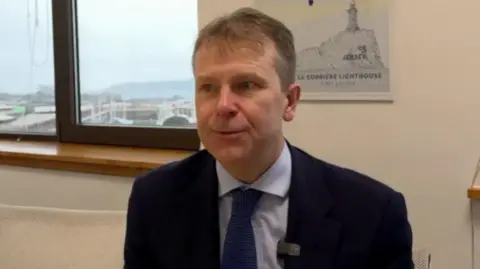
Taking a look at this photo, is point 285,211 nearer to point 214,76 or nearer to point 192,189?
point 192,189

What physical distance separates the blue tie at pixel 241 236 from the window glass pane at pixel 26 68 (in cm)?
215

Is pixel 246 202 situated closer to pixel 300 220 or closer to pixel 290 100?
pixel 300 220

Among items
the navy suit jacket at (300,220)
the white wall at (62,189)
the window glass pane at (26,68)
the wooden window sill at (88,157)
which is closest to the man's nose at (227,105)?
the navy suit jacket at (300,220)

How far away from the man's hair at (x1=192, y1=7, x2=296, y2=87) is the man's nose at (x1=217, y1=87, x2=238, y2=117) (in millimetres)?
92

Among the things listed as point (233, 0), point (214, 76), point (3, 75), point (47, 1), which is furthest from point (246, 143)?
point (3, 75)

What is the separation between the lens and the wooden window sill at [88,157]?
8.38 feet

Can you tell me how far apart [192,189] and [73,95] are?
1.87 m

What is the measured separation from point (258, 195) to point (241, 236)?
9 cm

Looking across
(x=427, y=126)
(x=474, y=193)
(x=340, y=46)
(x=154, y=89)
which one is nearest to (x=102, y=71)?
(x=154, y=89)

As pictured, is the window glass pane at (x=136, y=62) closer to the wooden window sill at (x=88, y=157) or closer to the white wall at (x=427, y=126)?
the wooden window sill at (x=88, y=157)

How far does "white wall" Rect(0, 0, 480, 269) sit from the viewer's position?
1811 mm

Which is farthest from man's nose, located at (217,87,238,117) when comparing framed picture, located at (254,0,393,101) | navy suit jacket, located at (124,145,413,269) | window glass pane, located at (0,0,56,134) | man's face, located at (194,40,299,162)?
window glass pane, located at (0,0,56,134)

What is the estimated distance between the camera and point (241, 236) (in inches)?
51.6

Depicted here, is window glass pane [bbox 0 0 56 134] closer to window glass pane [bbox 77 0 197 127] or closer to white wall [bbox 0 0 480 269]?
window glass pane [bbox 77 0 197 127]
